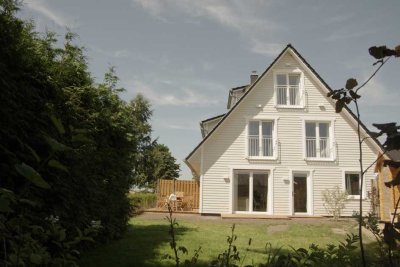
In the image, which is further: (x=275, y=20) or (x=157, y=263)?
(x=275, y=20)

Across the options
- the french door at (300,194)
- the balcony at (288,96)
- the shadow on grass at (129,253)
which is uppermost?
the balcony at (288,96)

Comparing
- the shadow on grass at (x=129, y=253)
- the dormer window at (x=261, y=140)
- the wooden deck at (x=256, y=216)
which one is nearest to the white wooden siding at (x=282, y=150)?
the dormer window at (x=261, y=140)

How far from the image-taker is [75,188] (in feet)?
23.5

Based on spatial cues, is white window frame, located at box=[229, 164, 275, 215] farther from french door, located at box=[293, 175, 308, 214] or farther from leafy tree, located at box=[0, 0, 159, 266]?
leafy tree, located at box=[0, 0, 159, 266]

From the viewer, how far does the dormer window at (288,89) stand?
23.6 m

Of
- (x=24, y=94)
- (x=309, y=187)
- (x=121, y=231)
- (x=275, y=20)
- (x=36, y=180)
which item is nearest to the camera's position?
(x=36, y=180)

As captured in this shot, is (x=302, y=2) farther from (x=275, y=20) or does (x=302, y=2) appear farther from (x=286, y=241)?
(x=286, y=241)

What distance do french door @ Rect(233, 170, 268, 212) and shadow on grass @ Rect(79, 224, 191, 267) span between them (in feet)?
39.3

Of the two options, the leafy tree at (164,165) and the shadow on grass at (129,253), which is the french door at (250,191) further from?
the leafy tree at (164,165)

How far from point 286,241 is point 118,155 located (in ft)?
18.6

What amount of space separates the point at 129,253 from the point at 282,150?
15889mm

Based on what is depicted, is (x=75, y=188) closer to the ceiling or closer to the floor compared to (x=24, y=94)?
closer to the floor

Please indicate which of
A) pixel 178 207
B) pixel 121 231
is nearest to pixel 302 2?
pixel 121 231

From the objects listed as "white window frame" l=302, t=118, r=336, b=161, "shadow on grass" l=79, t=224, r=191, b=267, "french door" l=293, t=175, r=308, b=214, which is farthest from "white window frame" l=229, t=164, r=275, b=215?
"shadow on grass" l=79, t=224, r=191, b=267
